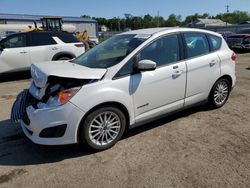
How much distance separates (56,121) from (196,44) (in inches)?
114

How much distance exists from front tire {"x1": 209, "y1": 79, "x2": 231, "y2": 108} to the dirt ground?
436mm

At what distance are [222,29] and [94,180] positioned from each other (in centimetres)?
4398

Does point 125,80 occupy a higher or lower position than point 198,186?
higher

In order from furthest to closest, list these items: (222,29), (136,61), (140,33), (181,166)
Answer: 1. (222,29)
2. (140,33)
3. (136,61)
4. (181,166)

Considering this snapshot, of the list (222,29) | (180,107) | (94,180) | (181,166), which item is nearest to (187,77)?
(180,107)

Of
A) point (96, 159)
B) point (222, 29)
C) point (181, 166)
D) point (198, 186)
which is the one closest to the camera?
point (198, 186)

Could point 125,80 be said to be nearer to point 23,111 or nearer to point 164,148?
point 164,148

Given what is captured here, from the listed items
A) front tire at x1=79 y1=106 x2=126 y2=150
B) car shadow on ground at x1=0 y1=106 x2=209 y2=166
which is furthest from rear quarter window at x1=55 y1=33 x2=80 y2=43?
front tire at x1=79 y1=106 x2=126 y2=150

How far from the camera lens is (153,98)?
4359 mm

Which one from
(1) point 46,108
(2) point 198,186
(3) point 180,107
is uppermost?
(1) point 46,108

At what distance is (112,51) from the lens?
4.70 meters

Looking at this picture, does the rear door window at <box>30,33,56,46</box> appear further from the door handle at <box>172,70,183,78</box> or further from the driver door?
the door handle at <box>172,70,183,78</box>

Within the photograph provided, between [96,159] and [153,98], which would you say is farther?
[153,98]

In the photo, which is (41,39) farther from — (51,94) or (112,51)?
(51,94)
